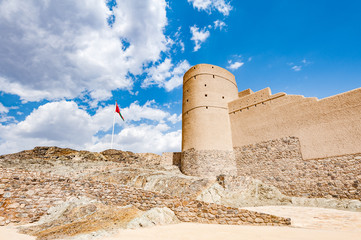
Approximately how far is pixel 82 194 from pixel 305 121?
14.0m

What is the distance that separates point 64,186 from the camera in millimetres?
7000

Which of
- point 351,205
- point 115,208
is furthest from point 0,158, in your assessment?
point 351,205

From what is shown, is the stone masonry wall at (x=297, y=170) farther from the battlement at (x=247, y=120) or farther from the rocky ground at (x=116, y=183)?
the rocky ground at (x=116, y=183)

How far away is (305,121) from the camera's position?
13008 millimetres

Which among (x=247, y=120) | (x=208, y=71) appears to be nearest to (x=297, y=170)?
(x=247, y=120)

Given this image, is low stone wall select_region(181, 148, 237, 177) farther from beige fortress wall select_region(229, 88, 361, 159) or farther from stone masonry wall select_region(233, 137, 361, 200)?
beige fortress wall select_region(229, 88, 361, 159)

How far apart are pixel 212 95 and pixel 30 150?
19.1 metres

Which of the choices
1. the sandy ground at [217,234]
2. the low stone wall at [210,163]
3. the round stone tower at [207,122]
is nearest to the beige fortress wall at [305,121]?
the round stone tower at [207,122]

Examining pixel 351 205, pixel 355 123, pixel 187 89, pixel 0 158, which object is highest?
pixel 187 89

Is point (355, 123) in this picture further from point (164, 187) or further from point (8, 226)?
point (8, 226)

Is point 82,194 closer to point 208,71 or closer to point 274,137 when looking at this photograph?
point 274,137

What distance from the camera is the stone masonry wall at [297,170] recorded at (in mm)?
10656

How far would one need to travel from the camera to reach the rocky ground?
5.18 m

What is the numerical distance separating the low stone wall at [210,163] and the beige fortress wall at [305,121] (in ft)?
5.74
